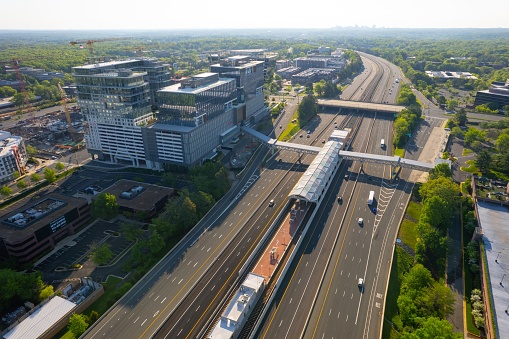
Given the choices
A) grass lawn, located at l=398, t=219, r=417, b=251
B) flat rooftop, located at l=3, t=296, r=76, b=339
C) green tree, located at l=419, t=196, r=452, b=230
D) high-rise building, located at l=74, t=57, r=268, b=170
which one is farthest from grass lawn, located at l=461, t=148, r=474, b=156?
flat rooftop, located at l=3, t=296, r=76, b=339

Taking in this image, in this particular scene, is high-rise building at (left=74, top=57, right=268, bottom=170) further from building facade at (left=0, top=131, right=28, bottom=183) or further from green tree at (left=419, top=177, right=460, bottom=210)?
green tree at (left=419, top=177, right=460, bottom=210)

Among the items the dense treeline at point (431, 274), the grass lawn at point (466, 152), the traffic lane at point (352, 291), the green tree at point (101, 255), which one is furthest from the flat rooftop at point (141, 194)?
the grass lawn at point (466, 152)

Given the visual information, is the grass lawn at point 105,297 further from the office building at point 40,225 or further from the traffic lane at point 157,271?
the office building at point 40,225

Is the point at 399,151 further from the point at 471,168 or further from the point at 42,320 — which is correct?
the point at 42,320

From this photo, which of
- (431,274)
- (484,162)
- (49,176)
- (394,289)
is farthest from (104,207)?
(484,162)

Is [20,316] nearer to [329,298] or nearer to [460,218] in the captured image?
[329,298]

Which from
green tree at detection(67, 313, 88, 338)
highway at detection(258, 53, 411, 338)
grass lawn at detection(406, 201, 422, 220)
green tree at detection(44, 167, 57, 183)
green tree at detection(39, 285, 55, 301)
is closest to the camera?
green tree at detection(67, 313, 88, 338)

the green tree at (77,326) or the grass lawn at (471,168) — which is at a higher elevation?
the grass lawn at (471,168)
